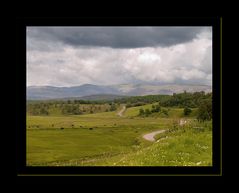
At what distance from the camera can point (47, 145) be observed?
332 cm

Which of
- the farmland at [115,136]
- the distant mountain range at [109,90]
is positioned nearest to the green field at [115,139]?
the farmland at [115,136]

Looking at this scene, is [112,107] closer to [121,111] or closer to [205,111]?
[121,111]

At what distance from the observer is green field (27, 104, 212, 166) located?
316 cm

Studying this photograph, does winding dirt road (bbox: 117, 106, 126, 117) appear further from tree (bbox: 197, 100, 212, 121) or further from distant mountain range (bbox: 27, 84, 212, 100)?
tree (bbox: 197, 100, 212, 121)

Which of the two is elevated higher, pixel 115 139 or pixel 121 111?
pixel 121 111

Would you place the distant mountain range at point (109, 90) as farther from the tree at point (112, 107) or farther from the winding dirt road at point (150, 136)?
the winding dirt road at point (150, 136)

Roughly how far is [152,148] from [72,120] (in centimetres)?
89

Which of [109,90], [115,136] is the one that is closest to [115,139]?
[115,136]

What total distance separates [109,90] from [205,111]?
3.16ft

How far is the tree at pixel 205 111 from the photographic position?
122 inches

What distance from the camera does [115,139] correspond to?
131 inches

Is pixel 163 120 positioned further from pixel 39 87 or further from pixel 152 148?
pixel 39 87
